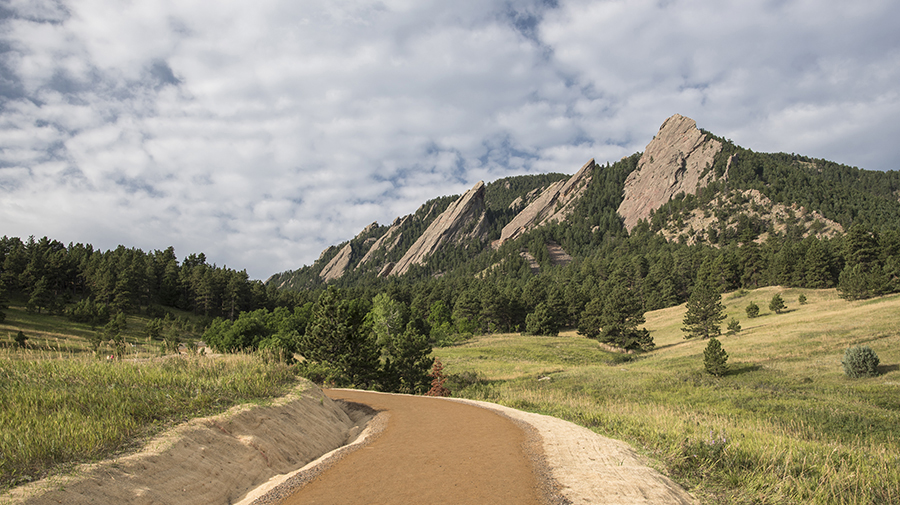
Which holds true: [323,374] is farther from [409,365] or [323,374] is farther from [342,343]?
[409,365]

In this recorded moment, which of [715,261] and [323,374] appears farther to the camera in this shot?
[715,261]

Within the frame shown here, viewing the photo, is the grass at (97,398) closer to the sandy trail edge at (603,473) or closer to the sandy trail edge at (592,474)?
the sandy trail edge at (592,474)

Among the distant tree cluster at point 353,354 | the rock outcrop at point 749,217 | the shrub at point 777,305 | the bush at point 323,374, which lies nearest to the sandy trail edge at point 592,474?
the bush at point 323,374

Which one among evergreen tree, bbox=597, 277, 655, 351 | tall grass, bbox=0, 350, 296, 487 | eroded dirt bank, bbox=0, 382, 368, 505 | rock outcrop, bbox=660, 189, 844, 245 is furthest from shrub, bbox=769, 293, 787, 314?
rock outcrop, bbox=660, 189, 844, 245

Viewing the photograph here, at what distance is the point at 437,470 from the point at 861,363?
120ft

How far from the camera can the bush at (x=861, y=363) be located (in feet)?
95.2

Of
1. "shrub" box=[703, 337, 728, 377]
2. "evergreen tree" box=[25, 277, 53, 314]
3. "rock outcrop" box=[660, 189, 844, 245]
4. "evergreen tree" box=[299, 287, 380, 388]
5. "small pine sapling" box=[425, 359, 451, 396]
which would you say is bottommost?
"small pine sapling" box=[425, 359, 451, 396]

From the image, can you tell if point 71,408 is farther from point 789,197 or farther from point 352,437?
point 789,197

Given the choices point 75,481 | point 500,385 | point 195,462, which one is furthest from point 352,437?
point 500,385

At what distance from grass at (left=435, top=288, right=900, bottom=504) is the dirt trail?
3.32m

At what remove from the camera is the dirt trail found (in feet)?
23.4

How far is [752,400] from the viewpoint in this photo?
24.5m

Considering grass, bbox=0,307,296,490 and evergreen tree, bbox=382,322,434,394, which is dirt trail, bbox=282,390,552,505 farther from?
evergreen tree, bbox=382,322,434,394

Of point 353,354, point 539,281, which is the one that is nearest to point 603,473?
point 353,354
